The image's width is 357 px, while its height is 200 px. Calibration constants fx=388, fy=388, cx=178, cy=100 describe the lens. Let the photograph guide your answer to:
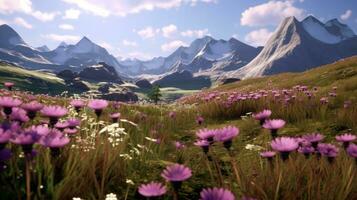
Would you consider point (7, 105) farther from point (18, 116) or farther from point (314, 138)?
point (314, 138)

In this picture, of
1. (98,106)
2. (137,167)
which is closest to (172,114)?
(137,167)

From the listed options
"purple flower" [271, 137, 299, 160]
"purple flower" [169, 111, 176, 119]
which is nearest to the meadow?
"purple flower" [271, 137, 299, 160]

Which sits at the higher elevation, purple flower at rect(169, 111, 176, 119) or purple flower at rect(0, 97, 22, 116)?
purple flower at rect(0, 97, 22, 116)

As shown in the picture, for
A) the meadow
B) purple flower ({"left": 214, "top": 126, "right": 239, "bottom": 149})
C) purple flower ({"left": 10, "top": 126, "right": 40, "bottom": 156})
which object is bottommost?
the meadow

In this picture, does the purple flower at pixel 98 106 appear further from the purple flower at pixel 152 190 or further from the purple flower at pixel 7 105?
the purple flower at pixel 152 190

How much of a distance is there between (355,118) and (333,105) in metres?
3.90

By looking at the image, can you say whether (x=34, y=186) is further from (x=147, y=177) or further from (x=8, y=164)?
(x=147, y=177)

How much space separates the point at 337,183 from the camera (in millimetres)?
3898

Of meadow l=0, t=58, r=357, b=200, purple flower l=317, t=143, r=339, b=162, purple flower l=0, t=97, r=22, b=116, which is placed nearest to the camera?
meadow l=0, t=58, r=357, b=200

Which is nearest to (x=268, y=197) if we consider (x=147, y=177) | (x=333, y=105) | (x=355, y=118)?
(x=147, y=177)

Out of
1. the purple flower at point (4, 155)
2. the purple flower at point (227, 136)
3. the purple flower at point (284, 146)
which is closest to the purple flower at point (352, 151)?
the purple flower at point (284, 146)

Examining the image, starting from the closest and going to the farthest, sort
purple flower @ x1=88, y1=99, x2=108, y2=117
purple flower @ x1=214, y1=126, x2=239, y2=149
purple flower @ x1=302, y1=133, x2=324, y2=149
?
purple flower @ x1=214, y1=126, x2=239, y2=149 < purple flower @ x1=88, y1=99, x2=108, y2=117 < purple flower @ x1=302, y1=133, x2=324, y2=149

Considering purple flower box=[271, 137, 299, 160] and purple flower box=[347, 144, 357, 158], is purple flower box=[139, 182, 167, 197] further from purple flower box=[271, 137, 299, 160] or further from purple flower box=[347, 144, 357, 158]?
purple flower box=[347, 144, 357, 158]

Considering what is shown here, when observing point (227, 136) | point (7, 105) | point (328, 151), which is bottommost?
point (328, 151)
